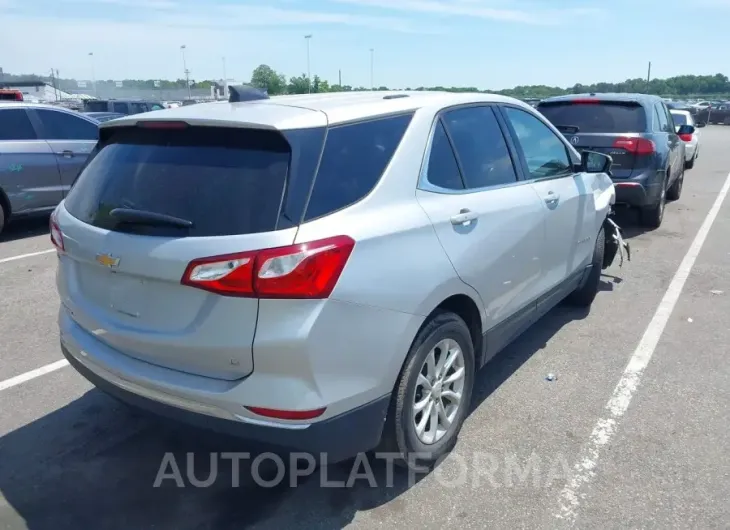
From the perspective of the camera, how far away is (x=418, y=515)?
9.51 ft

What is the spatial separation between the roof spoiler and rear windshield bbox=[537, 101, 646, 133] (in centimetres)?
578

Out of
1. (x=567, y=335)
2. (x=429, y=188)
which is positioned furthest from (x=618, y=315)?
(x=429, y=188)

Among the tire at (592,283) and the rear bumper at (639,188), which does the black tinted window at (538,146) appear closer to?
the tire at (592,283)

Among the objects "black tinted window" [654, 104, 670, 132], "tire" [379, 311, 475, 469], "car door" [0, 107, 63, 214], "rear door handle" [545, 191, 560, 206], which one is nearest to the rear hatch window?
"black tinted window" [654, 104, 670, 132]

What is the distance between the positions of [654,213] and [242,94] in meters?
7.18

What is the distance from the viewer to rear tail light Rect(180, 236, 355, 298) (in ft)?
7.77

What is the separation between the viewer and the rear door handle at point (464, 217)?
10.3 feet

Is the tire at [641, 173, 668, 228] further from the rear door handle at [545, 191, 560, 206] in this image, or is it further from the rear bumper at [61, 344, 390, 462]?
the rear bumper at [61, 344, 390, 462]

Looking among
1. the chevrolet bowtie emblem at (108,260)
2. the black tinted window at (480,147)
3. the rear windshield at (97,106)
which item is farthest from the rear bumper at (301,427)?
the rear windshield at (97,106)

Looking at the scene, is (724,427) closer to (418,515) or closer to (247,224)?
(418,515)

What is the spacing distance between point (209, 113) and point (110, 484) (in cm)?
188

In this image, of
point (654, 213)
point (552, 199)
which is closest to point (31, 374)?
point (552, 199)

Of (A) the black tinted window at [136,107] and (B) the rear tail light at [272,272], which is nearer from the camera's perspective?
(B) the rear tail light at [272,272]

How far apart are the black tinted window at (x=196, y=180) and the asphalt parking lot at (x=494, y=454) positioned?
91 cm
